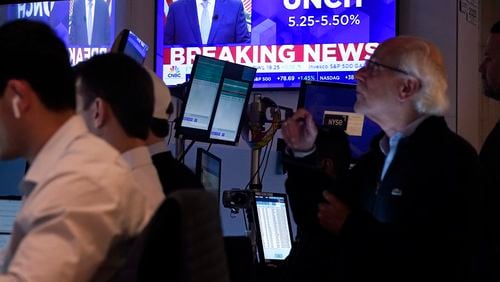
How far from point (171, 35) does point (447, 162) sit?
4019 mm

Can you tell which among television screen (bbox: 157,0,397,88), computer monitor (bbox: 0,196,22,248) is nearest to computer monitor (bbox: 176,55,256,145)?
computer monitor (bbox: 0,196,22,248)

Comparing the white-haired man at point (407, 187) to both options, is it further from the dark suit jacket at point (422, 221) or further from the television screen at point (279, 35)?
the television screen at point (279, 35)

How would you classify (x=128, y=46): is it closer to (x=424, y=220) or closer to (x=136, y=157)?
(x=136, y=157)

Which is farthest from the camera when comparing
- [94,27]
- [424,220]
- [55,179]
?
[94,27]

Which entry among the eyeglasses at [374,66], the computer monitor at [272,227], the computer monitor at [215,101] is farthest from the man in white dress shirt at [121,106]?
the computer monitor at [272,227]

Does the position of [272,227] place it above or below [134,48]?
below

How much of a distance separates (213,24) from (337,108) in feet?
6.54

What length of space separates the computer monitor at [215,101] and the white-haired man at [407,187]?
4.17ft

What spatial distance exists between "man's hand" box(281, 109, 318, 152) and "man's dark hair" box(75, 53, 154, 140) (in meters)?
0.63

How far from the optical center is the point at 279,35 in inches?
219

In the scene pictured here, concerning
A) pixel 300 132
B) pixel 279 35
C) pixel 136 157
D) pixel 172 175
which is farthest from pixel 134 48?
pixel 279 35

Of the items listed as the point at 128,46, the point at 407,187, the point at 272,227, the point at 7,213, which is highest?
the point at 128,46

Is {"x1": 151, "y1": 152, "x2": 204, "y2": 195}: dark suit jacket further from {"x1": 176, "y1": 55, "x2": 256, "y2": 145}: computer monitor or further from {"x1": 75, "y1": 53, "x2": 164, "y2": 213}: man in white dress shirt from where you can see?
{"x1": 176, "y1": 55, "x2": 256, "y2": 145}: computer monitor

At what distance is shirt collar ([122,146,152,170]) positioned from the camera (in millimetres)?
1808
